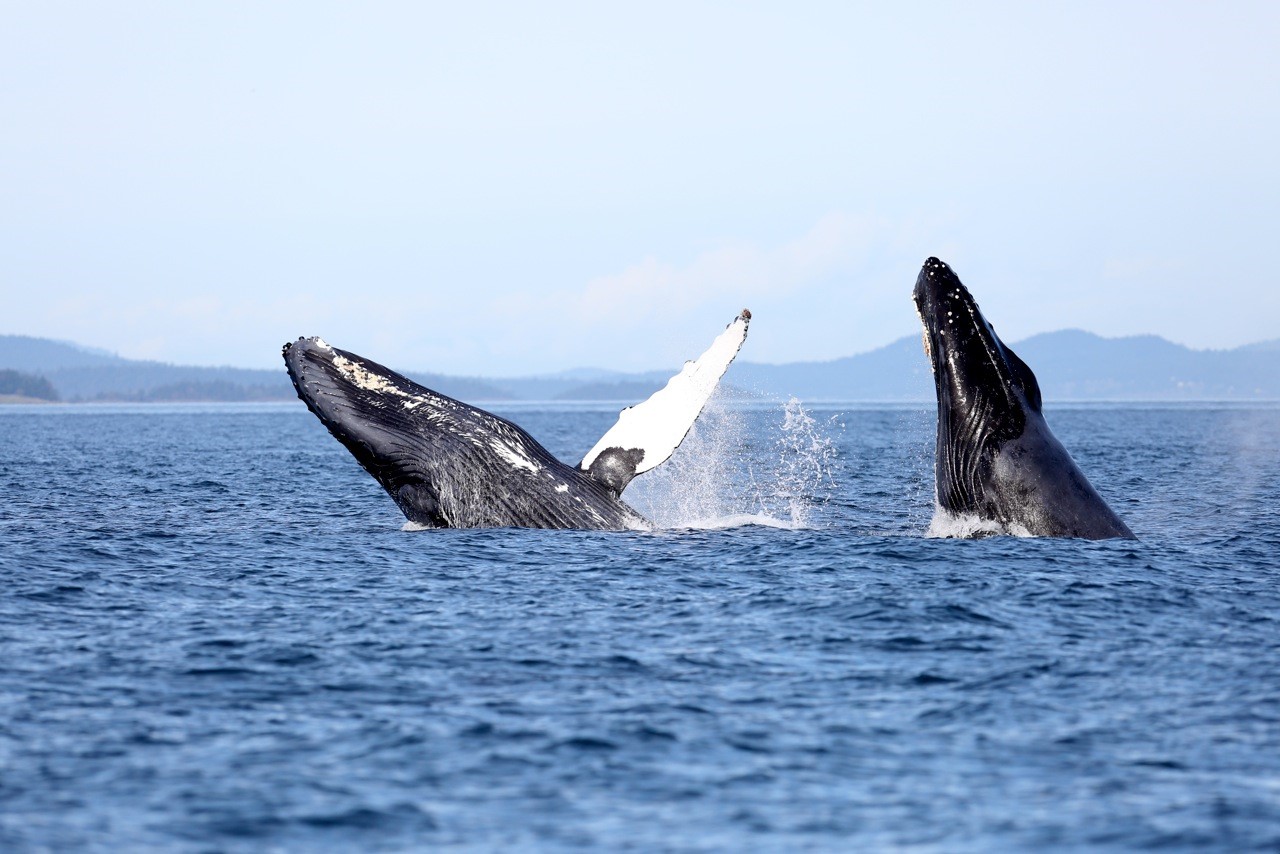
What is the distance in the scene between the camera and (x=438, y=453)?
1452 centimetres

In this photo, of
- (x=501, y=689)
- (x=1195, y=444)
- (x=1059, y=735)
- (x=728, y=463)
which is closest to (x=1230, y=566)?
(x=1059, y=735)

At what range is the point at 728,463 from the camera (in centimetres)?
4331

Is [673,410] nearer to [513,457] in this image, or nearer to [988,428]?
[513,457]

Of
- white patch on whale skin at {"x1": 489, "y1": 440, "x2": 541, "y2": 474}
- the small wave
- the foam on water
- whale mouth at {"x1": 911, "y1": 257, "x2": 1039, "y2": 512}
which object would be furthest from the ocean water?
whale mouth at {"x1": 911, "y1": 257, "x2": 1039, "y2": 512}

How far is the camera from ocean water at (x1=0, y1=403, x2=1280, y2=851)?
294 inches

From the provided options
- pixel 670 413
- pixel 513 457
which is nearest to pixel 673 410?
pixel 670 413

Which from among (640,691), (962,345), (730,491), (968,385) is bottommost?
(640,691)

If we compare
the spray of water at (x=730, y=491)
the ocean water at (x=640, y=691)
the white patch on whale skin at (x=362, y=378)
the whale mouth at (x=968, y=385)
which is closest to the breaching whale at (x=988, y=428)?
the whale mouth at (x=968, y=385)

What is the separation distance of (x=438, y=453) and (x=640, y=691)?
527 centimetres

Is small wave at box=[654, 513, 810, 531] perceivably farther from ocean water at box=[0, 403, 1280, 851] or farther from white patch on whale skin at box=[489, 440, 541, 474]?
white patch on whale skin at box=[489, 440, 541, 474]

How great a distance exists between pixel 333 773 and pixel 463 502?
7.00m

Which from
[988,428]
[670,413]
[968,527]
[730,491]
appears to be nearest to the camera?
[988,428]

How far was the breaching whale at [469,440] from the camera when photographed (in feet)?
47.0

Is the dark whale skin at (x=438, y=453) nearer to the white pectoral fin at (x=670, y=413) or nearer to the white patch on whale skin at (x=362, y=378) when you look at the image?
the white patch on whale skin at (x=362, y=378)
